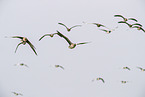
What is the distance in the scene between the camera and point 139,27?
811 centimetres

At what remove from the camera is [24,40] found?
20.4ft

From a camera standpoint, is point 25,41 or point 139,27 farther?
point 139,27

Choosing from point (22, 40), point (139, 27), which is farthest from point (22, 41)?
point (139, 27)

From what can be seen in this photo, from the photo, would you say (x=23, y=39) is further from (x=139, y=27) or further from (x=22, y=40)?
(x=139, y=27)

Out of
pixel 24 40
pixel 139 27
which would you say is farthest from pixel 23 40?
pixel 139 27

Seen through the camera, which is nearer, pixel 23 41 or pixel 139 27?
pixel 23 41

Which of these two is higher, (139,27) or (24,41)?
(139,27)

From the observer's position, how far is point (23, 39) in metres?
6.21

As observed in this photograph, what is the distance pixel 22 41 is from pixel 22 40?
32 millimetres

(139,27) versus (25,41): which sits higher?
(139,27)

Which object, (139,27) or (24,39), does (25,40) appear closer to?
(24,39)

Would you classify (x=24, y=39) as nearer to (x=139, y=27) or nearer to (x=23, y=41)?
(x=23, y=41)

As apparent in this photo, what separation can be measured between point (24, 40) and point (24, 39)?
0.03 m

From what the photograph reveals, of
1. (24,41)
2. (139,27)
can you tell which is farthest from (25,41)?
(139,27)
